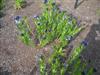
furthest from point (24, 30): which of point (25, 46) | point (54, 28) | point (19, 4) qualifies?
point (19, 4)

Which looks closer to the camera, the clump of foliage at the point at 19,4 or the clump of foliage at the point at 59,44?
the clump of foliage at the point at 59,44

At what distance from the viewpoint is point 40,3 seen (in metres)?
5.61

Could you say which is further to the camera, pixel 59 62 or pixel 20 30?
pixel 20 30

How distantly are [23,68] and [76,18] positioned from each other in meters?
2.00

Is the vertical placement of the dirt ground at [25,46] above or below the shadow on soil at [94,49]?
above

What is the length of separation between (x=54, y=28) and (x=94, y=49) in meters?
0.88

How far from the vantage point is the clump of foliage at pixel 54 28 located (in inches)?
168

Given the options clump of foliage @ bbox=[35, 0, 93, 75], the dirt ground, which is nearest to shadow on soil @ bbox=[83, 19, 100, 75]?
the dirt ground

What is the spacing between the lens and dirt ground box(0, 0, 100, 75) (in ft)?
12.8

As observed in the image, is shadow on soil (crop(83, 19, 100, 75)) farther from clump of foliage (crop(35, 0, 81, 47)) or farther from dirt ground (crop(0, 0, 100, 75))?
clump of foliage (crop(35, 0, 81, 47))

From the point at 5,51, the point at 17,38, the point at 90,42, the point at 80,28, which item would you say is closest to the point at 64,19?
the point at 80,28

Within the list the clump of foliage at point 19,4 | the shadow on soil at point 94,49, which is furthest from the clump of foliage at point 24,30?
the shadow on soil at point 94,49

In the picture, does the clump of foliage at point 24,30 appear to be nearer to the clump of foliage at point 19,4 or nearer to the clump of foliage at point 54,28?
the clump of foliage at point 54,28

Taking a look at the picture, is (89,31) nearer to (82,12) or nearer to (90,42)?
(90,42)
